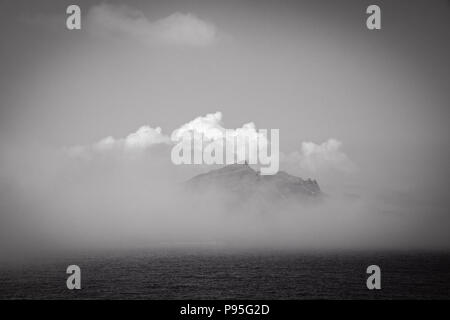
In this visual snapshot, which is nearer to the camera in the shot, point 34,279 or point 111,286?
point 111,286

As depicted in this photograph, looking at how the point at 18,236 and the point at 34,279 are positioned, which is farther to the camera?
the point at 18,236

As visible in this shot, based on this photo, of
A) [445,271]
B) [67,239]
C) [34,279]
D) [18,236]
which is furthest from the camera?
[67,239]

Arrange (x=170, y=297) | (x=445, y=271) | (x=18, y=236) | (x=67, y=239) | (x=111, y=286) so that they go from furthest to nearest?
(x=67, y=239) < (x=18, y=236) < (x=445, y=271) < (x=111, y=286) < (x=170, y=297)

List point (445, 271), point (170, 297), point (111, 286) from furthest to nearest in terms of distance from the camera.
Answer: point (445, 271) < point (111, 286) < point (170, 297)
